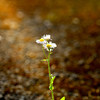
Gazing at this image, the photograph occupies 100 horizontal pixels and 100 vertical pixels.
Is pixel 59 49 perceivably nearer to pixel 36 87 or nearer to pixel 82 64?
pixel 82 64

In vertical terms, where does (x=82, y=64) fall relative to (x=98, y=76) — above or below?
above

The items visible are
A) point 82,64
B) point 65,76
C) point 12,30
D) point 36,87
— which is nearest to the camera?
point 36,87

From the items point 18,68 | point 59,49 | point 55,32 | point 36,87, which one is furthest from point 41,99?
point 55,32

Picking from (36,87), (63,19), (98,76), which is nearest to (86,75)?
(98,76)

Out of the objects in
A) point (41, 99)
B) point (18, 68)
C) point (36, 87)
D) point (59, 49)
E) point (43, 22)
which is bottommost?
point (41, 99)

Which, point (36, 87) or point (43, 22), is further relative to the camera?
point (43, 22)

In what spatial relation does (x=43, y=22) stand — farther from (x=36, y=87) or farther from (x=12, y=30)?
(x=36, y=87)

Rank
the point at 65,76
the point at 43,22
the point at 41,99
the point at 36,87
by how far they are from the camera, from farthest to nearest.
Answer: the point at 43,22
the point at 65,76
the point at 36,87
the point at 41,99
